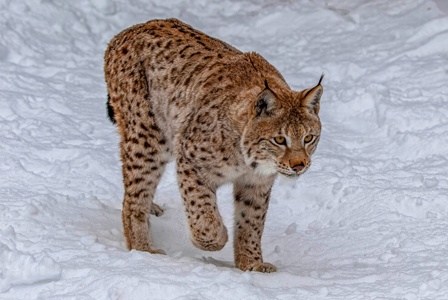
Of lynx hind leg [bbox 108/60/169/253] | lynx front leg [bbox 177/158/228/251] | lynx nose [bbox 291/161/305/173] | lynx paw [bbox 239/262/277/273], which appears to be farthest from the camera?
lynx hind leg [bbox 108/60/169/253]

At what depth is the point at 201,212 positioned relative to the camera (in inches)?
268

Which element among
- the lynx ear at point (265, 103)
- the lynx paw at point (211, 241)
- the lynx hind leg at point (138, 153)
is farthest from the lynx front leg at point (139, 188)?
the lynx ear at point (265, 103)

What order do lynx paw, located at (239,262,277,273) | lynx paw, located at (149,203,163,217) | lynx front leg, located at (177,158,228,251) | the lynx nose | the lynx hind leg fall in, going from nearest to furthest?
1. the lynx nose
2. lynx front leg, located at (177,158,228,251)
3. lynx paw, located at (239,262,277,273)
4. the lynx hind leg
5. lynx paw, located at (149,203,163,217)

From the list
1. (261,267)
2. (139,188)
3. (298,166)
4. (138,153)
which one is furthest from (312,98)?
(139,188)

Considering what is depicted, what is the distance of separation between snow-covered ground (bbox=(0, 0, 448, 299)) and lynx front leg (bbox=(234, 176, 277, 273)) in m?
0.12

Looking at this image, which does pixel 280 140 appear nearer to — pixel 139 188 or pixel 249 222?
pixel 249 222

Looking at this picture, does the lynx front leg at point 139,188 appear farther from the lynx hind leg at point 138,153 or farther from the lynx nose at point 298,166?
the lynx nose at point 298,166

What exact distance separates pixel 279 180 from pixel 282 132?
7.06ft

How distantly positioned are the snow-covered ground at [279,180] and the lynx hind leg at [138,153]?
0.20 metres

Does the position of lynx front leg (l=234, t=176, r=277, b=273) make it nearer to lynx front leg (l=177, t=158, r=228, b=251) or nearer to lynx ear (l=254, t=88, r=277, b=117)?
lynx front leg (l=177, t=158, r=228, b=251)

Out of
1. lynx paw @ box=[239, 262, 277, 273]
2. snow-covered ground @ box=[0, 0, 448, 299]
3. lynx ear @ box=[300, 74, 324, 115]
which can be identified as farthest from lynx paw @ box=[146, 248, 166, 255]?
lynx ear @ box=[300, 74, 324, 115]

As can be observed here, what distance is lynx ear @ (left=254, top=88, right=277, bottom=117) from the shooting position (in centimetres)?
649

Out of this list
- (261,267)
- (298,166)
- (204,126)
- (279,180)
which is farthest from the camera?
(279,180)

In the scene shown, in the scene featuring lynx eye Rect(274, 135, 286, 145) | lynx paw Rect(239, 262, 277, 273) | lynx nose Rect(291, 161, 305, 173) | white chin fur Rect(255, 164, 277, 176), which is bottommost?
lynx paw Rect(239, 262, 277, 273)
